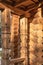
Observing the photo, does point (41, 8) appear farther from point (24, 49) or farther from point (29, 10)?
point (24, 49)

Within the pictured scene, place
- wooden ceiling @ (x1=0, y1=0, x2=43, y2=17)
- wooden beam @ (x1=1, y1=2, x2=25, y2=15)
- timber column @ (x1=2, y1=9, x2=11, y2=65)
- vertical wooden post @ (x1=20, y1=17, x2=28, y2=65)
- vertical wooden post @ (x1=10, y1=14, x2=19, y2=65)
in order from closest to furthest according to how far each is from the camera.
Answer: timber column @ (x1=2, y1=9, x2=11, y2=65) < wooden beam @ (x1=1, y1=2, x2=25, y2=15) < wooden ceiling @ (x1=0, y1=0, x2=43, y2=17) < vertical wooden post @ (x1=10, y1=14, x2=19, y2=65) < vertical wooden post @ (x1=20, y1=17, x2=28, y2=65)

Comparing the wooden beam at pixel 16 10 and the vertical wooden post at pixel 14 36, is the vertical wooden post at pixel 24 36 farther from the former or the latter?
the wooden beam at pixel 16 10

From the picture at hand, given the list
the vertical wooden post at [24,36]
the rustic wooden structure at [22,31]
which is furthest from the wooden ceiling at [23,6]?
the vertical wooden post at [24,36]

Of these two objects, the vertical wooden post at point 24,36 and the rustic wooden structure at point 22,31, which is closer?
the rustic wooden structure at point 22,31

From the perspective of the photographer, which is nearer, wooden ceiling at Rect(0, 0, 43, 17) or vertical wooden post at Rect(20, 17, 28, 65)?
wooden ceiling at Rect(0, 0, 43, 17)

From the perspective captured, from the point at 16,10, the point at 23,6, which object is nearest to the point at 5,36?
the point at 16,10

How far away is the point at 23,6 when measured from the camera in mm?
4285

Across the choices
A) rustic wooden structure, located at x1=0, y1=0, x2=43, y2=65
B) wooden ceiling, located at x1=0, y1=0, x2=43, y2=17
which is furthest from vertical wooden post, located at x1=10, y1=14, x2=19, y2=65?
wooden ceiling, located at x1=0, y1=0, x2=43, y2=17

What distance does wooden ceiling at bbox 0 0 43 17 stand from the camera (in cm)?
370

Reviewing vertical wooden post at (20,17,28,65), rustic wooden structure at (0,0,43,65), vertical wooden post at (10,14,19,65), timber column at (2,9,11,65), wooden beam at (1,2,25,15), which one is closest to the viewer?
timber column at (2,9,11,65)

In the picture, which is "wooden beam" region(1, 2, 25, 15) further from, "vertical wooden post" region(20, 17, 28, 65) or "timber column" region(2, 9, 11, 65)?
"vertical wooden post" region(20, 17, 28, 65)

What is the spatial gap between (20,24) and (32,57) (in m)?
1.03

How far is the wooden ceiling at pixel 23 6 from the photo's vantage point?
12.1ft

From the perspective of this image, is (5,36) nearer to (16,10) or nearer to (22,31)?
(16,10)
